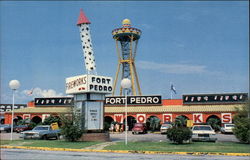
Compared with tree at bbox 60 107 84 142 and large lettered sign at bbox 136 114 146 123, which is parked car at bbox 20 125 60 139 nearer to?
tree at bbox 60 107 84 142

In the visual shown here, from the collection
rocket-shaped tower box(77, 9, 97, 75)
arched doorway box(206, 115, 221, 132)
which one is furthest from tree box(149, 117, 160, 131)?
rocket-shaped tower box(77, 9, 97, 75)

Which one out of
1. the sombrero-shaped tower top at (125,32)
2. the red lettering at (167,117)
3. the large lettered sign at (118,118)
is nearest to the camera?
the red lettering at (167,117)

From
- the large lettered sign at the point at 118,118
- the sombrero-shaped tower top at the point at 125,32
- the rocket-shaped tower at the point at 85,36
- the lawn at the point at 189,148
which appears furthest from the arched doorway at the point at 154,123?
the sombrero-shaped tower top at the point at 125,32

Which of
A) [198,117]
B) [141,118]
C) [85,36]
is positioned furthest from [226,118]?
[85,36]

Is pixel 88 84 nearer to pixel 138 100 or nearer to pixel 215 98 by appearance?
pixel 138 100

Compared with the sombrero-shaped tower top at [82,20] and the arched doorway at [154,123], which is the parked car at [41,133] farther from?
the arched doorway at [154,123]

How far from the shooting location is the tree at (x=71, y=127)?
73.4 feet

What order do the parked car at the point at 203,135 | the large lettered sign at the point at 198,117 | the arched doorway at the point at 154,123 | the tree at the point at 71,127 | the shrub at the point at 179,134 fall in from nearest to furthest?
the shrub at the point at 179,134
the tree at the point at 71,127
the parked car at the point at 203,135
the large lettered sign at the point at 198,117
the arched doorway at the point at 154,123

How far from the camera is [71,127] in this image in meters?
22.3

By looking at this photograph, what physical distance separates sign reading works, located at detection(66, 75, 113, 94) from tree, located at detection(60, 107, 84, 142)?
8.91 ft

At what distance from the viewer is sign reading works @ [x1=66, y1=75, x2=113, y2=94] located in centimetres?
2447

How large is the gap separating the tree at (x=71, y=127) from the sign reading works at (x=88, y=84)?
8.91ft

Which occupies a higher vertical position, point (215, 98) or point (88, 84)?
point (88, 84)

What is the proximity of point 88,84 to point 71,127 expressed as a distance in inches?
168
